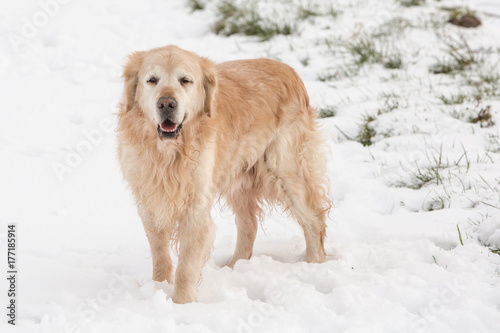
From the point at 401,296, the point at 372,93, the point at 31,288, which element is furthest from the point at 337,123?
the point at 31,288

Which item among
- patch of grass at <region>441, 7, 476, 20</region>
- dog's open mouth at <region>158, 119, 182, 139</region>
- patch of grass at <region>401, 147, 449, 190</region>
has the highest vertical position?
dog's open mouth at <region>158, 119, 182, 139</region>

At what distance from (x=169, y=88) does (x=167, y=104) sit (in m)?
0.11

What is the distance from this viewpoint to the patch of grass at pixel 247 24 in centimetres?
762

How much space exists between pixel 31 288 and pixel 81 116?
2753 millimetres

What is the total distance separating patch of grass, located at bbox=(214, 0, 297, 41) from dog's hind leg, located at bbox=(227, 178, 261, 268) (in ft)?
13.2

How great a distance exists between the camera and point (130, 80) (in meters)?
3.14

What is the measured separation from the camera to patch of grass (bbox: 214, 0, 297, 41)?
7.62m

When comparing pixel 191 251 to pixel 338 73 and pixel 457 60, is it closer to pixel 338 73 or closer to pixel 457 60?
pixel 338 73

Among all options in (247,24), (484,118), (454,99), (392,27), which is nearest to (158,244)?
(484,118)

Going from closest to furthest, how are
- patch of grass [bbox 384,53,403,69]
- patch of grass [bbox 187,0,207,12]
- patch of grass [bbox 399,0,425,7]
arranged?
patch of grass [bbox 384,53,403,69], patch of grass [bbox 187,0,207,12], patch of grass [bbox 399,0,425,7]

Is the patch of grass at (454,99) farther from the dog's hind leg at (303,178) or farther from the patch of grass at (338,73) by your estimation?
the dog's hind leg at (303,178)

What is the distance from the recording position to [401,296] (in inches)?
118

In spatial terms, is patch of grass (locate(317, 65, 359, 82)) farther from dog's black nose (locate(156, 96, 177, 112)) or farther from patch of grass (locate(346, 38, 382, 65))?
dog's black nose (locate(156, 96, 177, 112))

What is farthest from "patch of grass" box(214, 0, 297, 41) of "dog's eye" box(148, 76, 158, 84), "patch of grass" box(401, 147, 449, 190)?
"dog's eye" box(148, 76, 158, 84)
